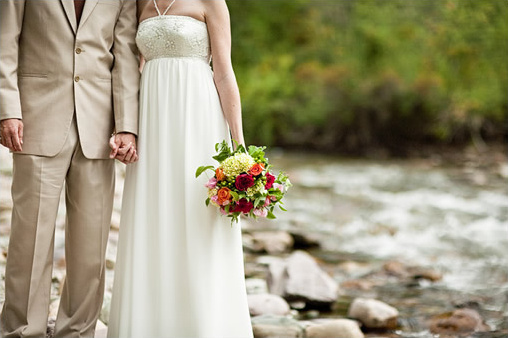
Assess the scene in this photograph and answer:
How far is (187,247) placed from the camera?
2.88 meters

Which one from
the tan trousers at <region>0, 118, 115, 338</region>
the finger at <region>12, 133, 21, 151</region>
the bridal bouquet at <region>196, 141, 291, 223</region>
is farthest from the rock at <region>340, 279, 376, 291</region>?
the finger at <region>12, 133, 21, 151</region>

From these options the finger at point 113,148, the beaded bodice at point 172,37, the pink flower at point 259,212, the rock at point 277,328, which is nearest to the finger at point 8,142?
the finger at point 113,148

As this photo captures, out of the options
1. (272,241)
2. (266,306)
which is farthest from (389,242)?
(266,306)

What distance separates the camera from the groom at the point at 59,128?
2.75 m

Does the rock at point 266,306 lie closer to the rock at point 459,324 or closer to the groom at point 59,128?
the rock at point 459,324

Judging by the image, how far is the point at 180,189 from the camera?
2.89 meters

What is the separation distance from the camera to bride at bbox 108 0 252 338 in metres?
2.88

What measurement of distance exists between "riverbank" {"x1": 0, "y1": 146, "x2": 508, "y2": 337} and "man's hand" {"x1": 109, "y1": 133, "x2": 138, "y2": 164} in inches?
45.3

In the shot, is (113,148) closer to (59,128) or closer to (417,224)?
(59,128)

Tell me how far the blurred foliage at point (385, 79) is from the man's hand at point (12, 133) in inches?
502

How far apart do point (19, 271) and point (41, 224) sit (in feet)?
0.76

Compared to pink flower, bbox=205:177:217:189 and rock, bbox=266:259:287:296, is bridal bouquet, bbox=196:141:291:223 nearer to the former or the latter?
pink flower, bbox=205:177:217:189

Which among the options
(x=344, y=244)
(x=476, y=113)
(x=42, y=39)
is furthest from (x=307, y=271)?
(x=476, y=113)

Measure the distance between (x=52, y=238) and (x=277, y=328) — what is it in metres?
1.67
